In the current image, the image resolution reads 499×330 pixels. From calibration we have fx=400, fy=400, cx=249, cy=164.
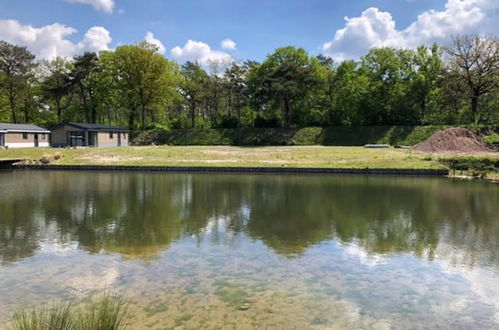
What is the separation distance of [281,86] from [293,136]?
7801 millimetres

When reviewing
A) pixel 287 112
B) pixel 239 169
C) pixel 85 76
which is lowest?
pixel 239 169

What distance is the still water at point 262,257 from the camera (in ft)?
22.4

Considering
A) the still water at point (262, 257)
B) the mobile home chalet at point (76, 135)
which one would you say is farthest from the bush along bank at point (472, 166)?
the mobile home chalet at point (76, 135)

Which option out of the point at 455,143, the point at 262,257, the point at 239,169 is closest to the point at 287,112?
the point at 455,143

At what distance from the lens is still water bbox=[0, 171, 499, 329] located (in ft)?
22.4

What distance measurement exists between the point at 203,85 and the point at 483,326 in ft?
204

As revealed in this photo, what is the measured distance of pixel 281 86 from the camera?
51.9m

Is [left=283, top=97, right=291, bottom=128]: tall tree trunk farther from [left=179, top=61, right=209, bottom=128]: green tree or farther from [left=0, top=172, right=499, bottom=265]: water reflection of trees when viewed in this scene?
[left=0, top=172, right=499, bottom=265]: water reflection of trees

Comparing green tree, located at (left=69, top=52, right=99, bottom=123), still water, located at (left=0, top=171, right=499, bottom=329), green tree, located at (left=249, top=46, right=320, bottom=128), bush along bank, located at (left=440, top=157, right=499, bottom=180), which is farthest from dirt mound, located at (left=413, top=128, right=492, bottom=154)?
green tree, located at (left=69, top=52, right=99, bottom=123)

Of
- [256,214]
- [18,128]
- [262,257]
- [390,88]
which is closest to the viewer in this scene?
[262,257]

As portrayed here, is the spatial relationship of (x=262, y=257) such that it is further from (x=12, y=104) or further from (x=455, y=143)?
(x=12, y=104)

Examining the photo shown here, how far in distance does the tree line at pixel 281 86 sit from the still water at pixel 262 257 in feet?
122

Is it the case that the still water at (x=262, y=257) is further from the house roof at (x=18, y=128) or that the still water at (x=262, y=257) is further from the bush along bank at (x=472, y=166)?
the house roof at (x=18, y=128)

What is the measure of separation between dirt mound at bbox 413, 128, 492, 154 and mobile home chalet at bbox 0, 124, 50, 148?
147ft
